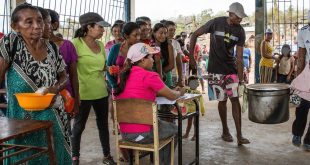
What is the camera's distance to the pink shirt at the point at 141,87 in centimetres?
329

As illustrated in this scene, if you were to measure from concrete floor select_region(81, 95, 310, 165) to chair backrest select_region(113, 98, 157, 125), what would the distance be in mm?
1232

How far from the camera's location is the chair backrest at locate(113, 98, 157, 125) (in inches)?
124

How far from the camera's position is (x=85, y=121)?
3.99 m

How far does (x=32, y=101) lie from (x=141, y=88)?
119cm

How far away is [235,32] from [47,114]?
122 inches

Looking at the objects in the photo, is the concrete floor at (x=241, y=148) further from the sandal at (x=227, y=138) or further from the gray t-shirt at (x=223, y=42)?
the gray t-shirt at (x=223, y=42)

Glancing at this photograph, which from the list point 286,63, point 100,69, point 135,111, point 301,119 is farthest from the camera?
point 286,63

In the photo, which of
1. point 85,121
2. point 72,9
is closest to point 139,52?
point 85,121

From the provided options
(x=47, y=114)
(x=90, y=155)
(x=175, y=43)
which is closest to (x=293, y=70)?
(x=175, y=43)

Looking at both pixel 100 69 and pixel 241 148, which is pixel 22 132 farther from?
pixel 241 148

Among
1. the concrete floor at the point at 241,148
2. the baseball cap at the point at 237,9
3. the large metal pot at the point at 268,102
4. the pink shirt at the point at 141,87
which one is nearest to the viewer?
the pink shirt at the point at 141,87

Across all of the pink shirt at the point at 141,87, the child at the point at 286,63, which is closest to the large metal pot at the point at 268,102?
the pink shirt at the point at 141,87

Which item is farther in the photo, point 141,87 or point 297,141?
point 297,141

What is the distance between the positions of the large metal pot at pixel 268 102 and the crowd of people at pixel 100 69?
11.9 inches
